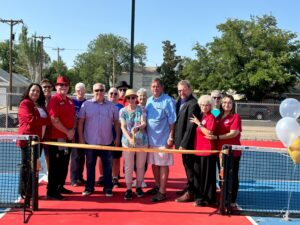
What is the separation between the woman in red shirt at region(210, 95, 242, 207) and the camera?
6.32m

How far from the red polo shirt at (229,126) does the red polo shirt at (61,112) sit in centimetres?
253

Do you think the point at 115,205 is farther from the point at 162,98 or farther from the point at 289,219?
the point at 289,219

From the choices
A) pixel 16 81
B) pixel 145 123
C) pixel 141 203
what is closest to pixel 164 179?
pixel 141 203

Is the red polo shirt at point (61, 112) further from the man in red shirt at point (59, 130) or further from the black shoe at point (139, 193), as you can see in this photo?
the black shoe at point (139, 193)

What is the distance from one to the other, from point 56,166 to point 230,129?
2999 millimetres

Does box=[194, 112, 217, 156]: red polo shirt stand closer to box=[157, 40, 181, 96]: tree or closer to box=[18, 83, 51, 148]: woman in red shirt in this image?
box=[18, 83, 51, 148]: woman in red shirt

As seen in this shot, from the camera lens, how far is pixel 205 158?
6426mm

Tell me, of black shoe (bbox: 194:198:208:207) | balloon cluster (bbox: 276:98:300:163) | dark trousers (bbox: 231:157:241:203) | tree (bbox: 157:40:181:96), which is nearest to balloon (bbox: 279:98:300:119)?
balloon cluster (bbox: 276:98:300:163)

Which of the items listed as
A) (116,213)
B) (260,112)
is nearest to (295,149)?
(116,213)

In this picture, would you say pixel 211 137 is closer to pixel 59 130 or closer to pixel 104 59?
pixel 59 130

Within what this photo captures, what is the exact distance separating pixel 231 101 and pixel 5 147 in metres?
8.13

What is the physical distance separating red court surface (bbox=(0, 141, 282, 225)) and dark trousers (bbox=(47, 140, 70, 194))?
0.28 metres

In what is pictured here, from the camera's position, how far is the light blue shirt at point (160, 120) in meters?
6.78

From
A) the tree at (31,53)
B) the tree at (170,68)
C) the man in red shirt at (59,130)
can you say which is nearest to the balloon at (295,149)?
the man in red shirt at (59,130)
